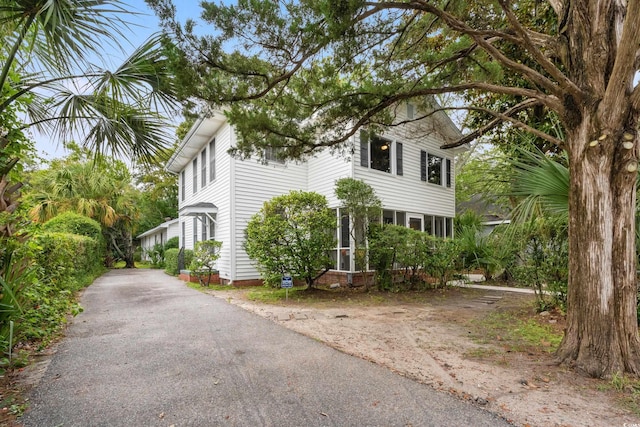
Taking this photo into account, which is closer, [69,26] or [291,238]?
[69,26]

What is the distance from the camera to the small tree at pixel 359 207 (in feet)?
30.5

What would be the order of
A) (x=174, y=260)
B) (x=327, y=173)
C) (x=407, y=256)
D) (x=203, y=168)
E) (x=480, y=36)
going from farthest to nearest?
(x=174, y=260)
(x=203, y=168)
(x=327, y=173)
(x=407, y=256)
(x=480, y=36)

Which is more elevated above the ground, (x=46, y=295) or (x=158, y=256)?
(x=46, y=295)

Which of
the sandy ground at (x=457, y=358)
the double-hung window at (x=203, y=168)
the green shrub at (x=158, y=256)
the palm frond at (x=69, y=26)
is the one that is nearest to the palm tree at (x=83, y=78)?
the palm frond at (x=69, y=26)

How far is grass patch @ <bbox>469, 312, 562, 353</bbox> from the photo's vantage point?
15.1 ft

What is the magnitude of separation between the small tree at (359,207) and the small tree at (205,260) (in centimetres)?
452

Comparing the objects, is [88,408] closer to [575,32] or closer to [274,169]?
[575,32]

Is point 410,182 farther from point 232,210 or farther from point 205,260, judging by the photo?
point 205,260

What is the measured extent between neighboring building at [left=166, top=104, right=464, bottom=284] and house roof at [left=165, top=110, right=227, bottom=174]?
1.5 inches

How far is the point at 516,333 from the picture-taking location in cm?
533

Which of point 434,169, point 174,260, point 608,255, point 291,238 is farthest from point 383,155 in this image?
point 174,260

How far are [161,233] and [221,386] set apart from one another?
24847 mm

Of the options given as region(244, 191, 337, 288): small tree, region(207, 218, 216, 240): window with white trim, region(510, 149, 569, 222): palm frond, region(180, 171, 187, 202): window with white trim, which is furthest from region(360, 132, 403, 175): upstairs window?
region(180, 171, 187, 202): window with white trim

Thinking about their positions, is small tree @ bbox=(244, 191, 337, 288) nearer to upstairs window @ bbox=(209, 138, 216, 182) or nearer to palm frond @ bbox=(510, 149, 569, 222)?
upstairs window @ bbox=(209, 138, 216, 182)
